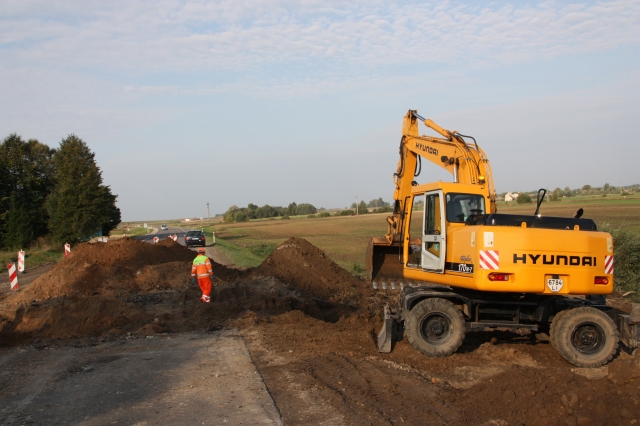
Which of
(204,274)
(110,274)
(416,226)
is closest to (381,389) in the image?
(416,226)

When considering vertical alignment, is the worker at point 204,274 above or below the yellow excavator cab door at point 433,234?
below

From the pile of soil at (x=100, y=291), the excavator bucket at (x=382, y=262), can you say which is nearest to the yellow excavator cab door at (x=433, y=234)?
the excavator bucket at (x=382, y=262)

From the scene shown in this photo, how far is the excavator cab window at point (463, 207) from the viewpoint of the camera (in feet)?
31.3

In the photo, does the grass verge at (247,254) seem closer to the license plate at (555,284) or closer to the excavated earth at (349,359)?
the excavated earth at (349,359)

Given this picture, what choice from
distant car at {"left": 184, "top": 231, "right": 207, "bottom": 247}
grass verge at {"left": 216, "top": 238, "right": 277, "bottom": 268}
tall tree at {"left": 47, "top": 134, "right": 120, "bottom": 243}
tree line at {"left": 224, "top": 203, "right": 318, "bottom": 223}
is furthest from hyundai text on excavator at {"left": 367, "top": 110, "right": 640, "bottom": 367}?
tree line at {"left": 224, "top": 203, "right": 318, "bottom": 223}

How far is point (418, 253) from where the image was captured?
1037 centimetres

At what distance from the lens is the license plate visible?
27.5ft

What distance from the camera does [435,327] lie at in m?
9.05

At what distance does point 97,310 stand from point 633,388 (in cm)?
1016

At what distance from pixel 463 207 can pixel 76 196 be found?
133ft

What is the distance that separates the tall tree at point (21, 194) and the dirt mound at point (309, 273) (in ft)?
96.3

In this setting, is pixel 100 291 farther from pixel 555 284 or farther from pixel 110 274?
pixel 555 284

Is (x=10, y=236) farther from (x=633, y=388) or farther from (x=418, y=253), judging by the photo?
(x=633, y=388)

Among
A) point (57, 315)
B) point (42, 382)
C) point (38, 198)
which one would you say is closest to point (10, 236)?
point (38, 198)
